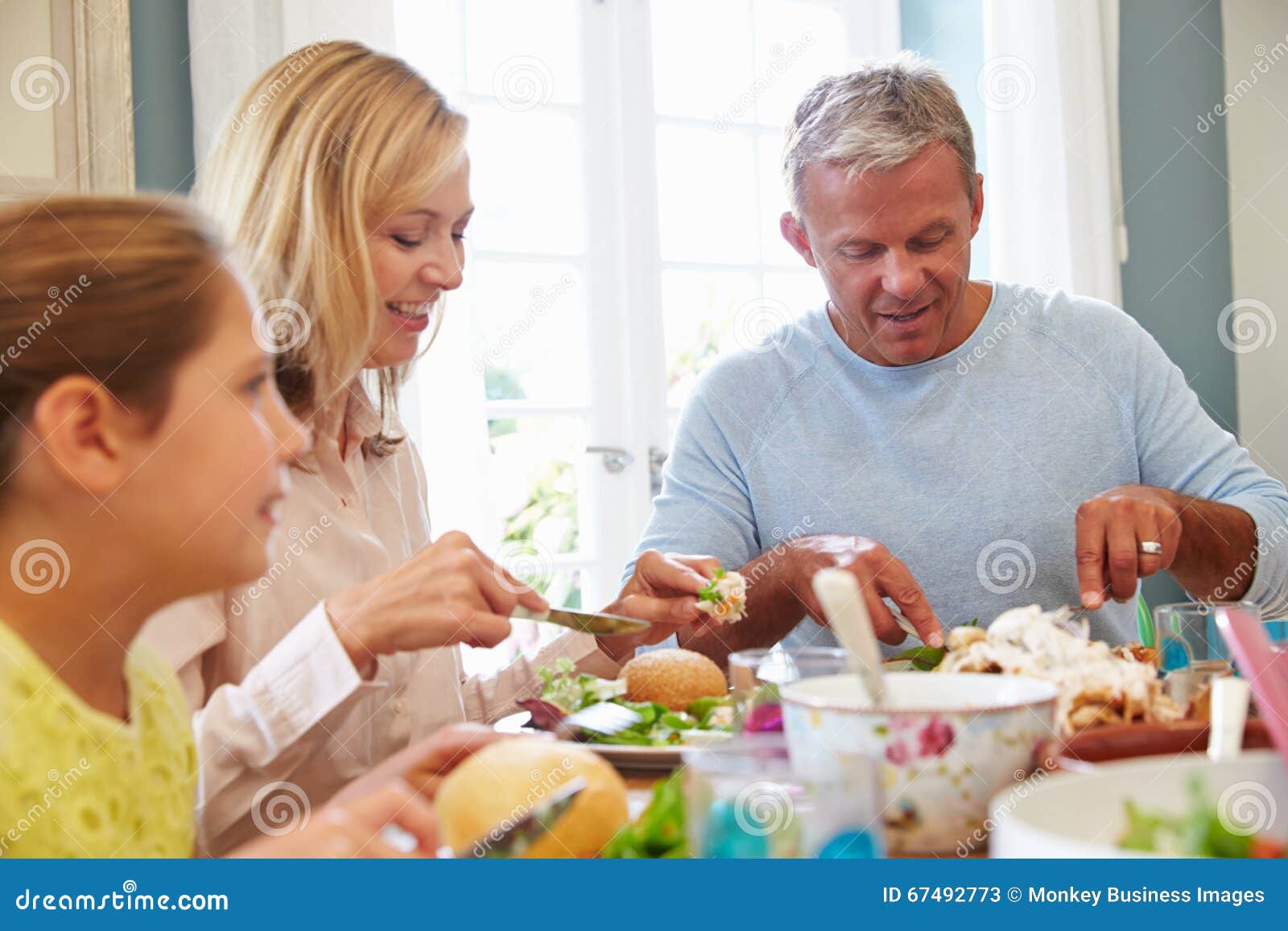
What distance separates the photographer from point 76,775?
85cm

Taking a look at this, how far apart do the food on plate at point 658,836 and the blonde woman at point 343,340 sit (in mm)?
617

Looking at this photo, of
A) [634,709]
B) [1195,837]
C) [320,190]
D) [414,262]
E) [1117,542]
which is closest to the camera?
[1195,837]

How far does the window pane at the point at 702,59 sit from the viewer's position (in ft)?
11.3

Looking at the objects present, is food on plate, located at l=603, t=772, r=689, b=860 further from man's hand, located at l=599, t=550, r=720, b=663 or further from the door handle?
the door handle


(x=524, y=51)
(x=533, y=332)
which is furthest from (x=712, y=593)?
(x=524, y=51)

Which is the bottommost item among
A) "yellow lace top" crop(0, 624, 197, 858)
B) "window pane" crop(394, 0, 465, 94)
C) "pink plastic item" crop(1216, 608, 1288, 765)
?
"yellow lace top" crop(0, 624, 197, 858)

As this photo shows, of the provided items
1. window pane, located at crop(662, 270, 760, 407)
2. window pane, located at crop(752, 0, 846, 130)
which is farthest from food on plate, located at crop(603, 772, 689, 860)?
window pane, located at crop(752, 0, 846, 130)

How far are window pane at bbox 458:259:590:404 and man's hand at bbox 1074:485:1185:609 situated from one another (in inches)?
76.5

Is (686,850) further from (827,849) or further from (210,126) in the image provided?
Result: (210,126)

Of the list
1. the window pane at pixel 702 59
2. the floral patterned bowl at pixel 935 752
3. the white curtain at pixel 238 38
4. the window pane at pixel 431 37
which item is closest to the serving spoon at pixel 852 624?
the floral patterned bowl at pixel 935 752

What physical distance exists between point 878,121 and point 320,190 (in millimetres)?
833

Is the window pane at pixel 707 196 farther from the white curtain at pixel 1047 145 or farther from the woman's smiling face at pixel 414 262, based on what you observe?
the woman's smiling face at pixel 414 262

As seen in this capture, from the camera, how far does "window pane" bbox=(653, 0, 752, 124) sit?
11.3 ft

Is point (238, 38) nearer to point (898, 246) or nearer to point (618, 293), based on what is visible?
point (618, 293)
